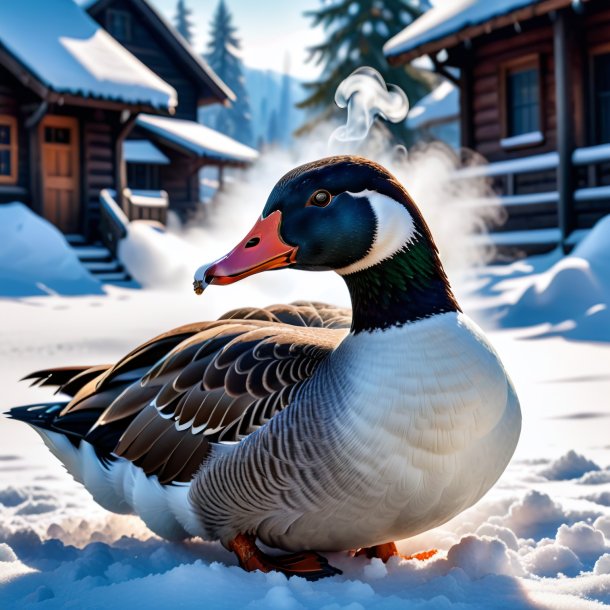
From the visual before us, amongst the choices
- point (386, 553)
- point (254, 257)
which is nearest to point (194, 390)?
point (254, 257)

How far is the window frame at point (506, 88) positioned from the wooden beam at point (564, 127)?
1176 millimetres

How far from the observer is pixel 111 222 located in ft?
47.8

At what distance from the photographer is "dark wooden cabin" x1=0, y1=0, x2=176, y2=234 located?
13930mm

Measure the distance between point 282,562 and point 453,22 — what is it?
1085cm

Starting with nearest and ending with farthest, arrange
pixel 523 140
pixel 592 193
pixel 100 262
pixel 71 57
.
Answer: pixel 592 193 → pixel 523 140 → pixel 100 262 → pixel 71 57

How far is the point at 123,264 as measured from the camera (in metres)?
13.9

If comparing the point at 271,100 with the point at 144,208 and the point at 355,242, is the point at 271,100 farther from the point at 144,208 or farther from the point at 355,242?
the point at 355,242

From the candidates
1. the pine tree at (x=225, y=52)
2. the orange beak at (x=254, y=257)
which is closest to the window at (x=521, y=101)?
the orange beak at (x=254, y=257)

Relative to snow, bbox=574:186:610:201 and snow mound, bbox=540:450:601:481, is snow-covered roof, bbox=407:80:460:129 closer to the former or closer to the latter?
snow, bbox=574:186:610:201

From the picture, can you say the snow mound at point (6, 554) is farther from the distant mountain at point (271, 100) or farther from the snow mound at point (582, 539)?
the distant mountain at point (271, 100)

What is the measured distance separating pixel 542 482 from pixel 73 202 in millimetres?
13542

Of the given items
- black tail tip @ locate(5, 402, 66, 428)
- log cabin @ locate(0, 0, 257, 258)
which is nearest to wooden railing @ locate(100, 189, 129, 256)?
log cabin @ locate(0, 0, 257, 258)

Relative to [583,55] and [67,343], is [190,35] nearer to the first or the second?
[583,55]

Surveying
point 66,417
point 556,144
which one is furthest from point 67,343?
point 556,144
